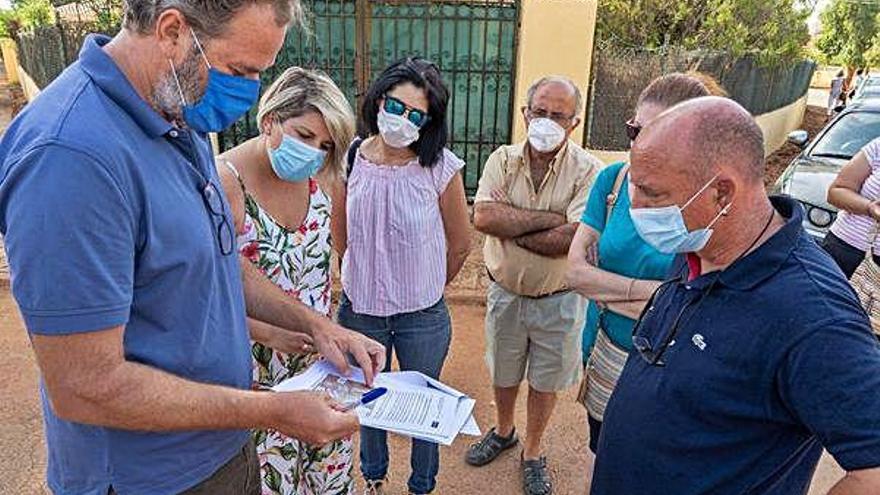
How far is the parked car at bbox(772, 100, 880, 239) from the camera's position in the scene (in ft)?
16.8

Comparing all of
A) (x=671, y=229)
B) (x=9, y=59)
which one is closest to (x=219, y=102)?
(x=671, y=229)

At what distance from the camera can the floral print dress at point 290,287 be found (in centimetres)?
215

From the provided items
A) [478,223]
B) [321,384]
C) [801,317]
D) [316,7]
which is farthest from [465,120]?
[801,317]

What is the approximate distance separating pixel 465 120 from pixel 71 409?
231 inches

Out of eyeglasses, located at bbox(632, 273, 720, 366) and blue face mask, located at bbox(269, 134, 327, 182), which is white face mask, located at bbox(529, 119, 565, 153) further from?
eyeglasses, located at bbox(632, 273, 720, 366)

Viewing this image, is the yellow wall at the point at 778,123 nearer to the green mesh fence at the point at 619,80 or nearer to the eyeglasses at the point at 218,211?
the green mesh fence at the point at 619,80

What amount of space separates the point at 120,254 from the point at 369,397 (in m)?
0.90

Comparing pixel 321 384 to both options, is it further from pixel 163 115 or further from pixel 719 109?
pixel 719 109

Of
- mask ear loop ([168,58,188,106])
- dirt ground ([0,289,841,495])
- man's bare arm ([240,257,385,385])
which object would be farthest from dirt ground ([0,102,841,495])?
mask ear loop ([168,58,188,106])

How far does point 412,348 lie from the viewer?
276 centimetres

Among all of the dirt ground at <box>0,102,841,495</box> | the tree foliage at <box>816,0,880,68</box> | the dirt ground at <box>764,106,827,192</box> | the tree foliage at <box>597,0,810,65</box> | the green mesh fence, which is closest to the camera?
the dirt ground at <box>0,102,841,495</box>

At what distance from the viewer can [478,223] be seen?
9.89ft

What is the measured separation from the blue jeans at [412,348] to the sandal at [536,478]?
545mm

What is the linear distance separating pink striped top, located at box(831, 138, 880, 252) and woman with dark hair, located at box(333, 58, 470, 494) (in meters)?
2.67
